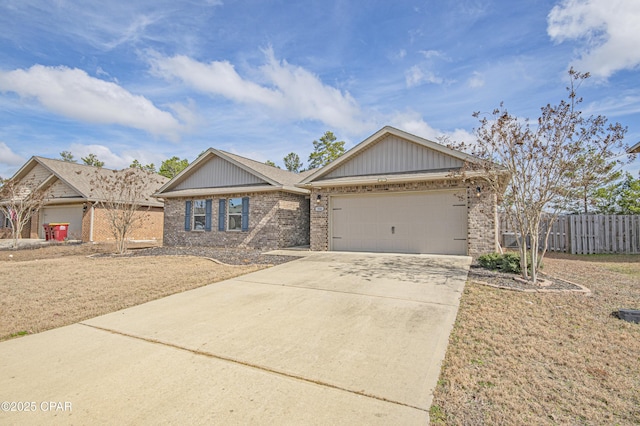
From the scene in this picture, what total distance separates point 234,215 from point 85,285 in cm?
822

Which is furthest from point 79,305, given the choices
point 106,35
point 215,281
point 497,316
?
point 106,35

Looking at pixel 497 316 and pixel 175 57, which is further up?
pixel 175 57

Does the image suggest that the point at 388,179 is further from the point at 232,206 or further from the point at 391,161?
the point at 232,206

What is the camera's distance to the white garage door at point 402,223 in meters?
10.7

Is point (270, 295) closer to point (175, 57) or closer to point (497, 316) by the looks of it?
point (497, 316)

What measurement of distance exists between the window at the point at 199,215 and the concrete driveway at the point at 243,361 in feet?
33.9

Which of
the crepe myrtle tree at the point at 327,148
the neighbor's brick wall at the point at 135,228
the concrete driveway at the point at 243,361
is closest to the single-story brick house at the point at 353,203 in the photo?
the neighbor's brick wall at the point at 135,228

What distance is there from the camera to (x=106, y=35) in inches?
416

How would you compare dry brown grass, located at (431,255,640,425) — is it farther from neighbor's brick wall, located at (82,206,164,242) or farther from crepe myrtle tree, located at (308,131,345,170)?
crepe myrtle tree, located at (308,131,345,170)

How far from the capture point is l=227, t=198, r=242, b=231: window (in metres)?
14.9

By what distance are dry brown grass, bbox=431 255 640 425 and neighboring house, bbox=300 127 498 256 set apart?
4.89 m

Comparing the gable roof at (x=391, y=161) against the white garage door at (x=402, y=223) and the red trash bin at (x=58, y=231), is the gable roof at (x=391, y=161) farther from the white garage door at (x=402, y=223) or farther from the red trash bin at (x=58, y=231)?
the red trash bin at (x=58, y=231)

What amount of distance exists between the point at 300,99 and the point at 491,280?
62.6ft

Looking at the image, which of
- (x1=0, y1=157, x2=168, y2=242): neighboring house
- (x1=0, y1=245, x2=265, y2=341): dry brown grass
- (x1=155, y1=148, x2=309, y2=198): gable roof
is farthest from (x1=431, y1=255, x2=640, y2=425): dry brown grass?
(x1=0, y1=157, x2=168, y2=242): neighboring house
